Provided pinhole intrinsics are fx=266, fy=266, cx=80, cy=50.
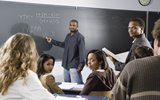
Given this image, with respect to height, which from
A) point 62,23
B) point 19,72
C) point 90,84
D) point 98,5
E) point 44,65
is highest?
point 98,5

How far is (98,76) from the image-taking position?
9.42 ft

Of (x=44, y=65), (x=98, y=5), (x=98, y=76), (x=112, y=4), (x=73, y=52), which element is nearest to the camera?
(x=98, y=76)

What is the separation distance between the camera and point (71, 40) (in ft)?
16.2

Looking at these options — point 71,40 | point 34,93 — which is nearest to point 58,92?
point 34,93

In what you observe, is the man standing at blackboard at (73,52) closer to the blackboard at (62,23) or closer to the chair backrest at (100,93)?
the blackboard at (62,23)

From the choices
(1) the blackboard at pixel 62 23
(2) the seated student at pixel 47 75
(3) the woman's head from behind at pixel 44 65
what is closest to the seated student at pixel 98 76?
(2) the seated student at pixel 47 75

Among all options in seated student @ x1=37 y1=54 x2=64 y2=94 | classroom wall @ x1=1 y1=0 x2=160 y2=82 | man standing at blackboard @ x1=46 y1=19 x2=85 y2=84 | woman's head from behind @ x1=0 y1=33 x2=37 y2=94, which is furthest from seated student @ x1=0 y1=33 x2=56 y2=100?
classroom wall @ x1=1 y1=0 x2=160 y2=82

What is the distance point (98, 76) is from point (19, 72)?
125 cm

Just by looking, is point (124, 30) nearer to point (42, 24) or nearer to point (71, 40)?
point (71, 40)

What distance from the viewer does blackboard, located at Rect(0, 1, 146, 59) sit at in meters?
4.64

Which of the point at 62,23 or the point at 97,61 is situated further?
the point at 62,23

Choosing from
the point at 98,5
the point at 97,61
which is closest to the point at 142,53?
the point at 97,61

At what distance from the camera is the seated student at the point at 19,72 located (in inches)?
69.1

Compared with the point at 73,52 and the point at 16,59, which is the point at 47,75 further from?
the point at 73,52
